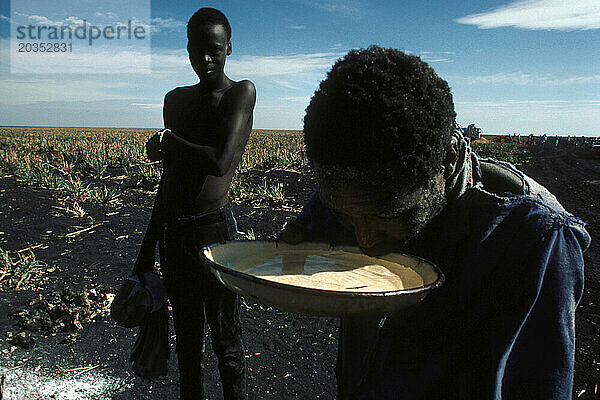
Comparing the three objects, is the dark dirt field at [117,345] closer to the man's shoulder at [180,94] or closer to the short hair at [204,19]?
the man's shoulder at [180,94]

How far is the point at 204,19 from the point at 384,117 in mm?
1487

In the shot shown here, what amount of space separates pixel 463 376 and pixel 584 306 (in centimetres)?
405

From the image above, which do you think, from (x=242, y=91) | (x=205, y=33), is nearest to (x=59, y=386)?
(x=242, y=91)

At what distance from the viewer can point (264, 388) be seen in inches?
113

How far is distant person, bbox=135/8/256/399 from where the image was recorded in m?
1.93

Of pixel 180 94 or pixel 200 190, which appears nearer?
pixel 200 190

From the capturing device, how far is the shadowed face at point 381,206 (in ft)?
2.89

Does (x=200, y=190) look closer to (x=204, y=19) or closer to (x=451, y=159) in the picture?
(x=204, y=19)

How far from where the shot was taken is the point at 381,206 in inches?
35.3

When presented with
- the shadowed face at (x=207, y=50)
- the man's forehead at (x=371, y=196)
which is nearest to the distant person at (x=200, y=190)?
the shadowed face at (x=207, y=50)

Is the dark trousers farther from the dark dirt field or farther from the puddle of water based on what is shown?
the puddle of water

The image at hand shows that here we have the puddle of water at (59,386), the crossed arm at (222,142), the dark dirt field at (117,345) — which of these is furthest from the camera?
the dark dirt field at (117,345)

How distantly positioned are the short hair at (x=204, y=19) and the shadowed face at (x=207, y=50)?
18 mm

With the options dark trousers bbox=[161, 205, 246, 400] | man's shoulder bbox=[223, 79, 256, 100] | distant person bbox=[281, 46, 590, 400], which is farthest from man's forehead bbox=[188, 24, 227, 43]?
distant person bbox=[281, 46, 590, 400]
